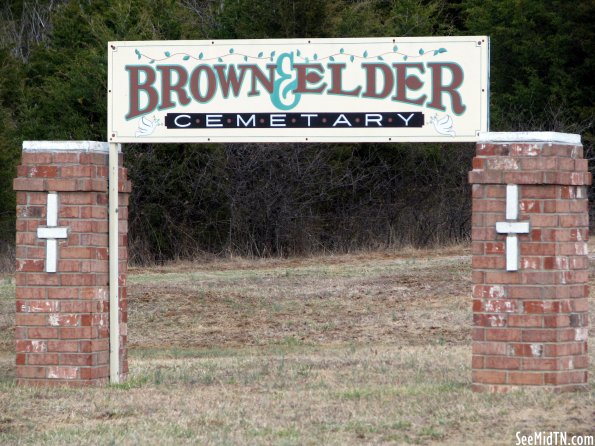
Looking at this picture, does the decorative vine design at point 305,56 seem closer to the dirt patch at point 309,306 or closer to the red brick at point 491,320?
the red brick at point 491,320

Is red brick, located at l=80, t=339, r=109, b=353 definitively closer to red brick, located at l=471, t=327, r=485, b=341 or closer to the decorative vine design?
the decorative vine design

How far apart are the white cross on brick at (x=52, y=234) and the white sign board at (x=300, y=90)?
2.37 feet

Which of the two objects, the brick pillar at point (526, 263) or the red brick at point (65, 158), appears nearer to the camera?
the brick pillar at point (526, 263)

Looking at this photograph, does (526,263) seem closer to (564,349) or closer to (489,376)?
(564,349)

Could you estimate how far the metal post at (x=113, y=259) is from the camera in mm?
9203

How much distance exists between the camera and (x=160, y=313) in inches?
655

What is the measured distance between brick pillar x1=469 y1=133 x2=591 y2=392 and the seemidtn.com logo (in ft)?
4.83

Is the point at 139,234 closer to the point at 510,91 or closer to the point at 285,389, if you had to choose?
the point at 510,91

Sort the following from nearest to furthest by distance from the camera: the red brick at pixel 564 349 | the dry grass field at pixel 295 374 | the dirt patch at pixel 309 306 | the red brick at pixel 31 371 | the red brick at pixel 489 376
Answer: the dry grass field at pixel 295 374
the red brick at pixel 564 349
the red brick at pixel 489 376
the red brick at pixel 31 371
the dirt patch at pixel 309 306

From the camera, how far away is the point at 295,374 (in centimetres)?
1016

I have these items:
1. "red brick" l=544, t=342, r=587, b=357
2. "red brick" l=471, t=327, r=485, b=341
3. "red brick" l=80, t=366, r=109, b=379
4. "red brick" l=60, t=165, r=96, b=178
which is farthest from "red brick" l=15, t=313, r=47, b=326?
"red brick" l=544, t=342, r=587, b=357

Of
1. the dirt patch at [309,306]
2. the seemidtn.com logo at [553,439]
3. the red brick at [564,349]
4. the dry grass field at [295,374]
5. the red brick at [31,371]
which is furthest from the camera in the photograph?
the dirt patch at [309,306]

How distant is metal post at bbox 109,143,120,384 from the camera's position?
9203 millimetres

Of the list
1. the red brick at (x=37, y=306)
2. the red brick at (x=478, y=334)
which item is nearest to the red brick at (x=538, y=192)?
the red brick at (x=478, y=334)
